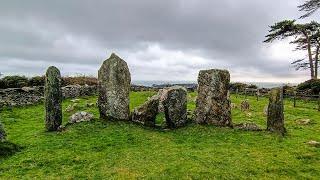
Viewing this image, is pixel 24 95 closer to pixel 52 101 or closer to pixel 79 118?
pixel 79 118

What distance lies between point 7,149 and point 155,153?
7.05m

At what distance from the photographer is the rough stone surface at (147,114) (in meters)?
25.8

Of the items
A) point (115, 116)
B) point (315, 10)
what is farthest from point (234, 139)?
point (315, 10)

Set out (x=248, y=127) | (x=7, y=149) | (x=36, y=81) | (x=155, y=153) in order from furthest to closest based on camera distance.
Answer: (x=36, y=81)
(x=248, y=127)
(x=7, y=149)
(x=155, y=153)

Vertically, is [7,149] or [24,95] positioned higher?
[24,95]

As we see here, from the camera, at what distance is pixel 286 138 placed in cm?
2334

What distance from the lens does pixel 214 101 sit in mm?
26219

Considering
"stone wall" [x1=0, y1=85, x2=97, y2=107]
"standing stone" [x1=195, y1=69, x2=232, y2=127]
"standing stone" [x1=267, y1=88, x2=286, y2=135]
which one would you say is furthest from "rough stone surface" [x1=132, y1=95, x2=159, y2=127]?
"stone wall" [x1=0, y1=85, x2=97, y2=107]

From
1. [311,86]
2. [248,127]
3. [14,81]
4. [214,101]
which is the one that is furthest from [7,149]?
[311,86]

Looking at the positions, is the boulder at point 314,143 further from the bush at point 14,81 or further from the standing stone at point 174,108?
the bush at point 14,81

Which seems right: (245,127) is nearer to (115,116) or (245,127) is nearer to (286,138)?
(286,138)

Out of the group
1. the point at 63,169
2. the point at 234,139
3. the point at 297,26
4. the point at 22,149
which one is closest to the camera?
the point at 63,169

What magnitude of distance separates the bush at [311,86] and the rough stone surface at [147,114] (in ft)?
93.9

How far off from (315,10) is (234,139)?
3404 centimetres
